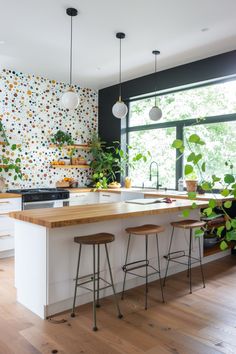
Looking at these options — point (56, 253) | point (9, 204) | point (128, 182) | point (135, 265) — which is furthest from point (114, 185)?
point (56, 253)

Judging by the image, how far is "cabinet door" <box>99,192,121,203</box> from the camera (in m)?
5.29

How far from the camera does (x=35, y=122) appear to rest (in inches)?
217

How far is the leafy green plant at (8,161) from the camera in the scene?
5062 mm

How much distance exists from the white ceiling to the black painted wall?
0.44 ft

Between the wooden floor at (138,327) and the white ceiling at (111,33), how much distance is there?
2877 millimetres

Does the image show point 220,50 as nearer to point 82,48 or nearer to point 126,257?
point 82,48

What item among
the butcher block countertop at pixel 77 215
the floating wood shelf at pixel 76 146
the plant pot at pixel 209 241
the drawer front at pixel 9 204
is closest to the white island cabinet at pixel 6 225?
the drawer front at pixel 9 204

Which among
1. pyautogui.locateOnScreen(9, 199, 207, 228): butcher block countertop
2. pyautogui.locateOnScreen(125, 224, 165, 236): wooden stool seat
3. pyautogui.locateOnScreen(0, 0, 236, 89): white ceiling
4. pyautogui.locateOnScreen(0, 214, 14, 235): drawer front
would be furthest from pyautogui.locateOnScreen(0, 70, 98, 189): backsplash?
pyautogui.locateOnScreen(125, 224, 165, 236): wooden stool seat

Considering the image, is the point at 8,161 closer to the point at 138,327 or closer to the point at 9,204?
the point at 9,204

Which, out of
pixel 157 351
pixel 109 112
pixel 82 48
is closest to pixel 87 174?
pixel 109 112

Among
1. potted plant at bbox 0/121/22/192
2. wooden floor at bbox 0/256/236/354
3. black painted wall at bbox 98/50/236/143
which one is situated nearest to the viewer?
wooden floor at bbox 0/256/236/354

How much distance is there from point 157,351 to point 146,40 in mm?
3473

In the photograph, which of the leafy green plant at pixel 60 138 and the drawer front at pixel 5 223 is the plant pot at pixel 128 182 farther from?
the drawer front at pixel 5 223

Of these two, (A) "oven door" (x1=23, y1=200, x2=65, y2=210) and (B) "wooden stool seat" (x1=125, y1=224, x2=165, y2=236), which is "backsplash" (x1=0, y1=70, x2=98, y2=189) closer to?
(A) "oven door" (x1=23, y1=200, x2=65, y2=210)
